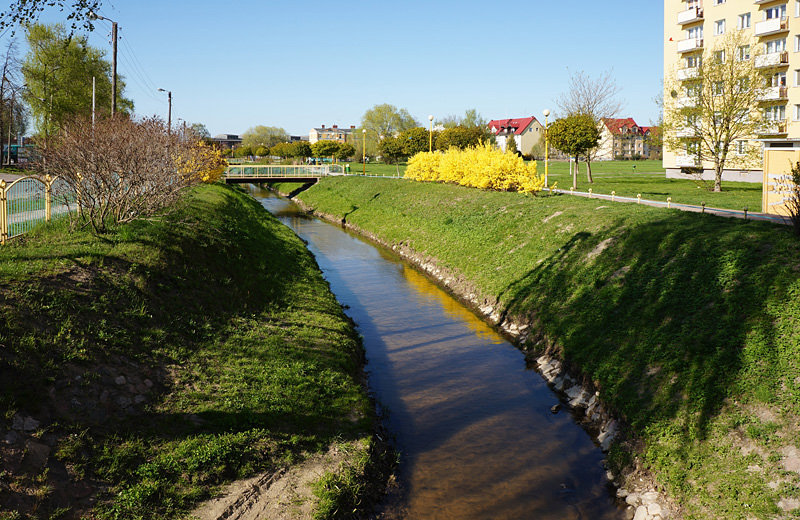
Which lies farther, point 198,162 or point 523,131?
point 523,131

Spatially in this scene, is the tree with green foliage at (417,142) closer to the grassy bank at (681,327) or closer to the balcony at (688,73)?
the balcony at (688,73)

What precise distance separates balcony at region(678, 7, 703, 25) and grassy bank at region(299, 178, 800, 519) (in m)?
36.1

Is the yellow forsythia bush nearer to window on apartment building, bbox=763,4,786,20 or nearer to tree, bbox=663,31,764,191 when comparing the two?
tree, bbox=663,31,764,191

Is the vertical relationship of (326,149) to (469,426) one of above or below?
above

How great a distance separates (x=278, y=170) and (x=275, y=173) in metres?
1.11

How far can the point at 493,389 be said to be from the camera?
12.8 m

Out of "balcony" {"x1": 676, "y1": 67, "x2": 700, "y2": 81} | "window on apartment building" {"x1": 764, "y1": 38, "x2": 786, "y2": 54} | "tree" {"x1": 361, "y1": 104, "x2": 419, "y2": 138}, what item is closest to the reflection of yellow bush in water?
"balcony" {"x1": 676, "y1": 67, "x2": 700, "y2": 81}

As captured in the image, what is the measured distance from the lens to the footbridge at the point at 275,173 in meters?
57.8

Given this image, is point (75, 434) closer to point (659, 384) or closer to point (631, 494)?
point (631, 494)

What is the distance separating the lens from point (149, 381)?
30.7 ft

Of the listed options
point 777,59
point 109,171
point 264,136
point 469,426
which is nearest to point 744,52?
point 777,59

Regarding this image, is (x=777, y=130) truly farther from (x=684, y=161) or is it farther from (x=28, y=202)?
(x=28, y=202)

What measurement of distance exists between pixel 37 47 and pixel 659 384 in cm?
6172

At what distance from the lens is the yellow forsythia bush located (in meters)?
26.2
